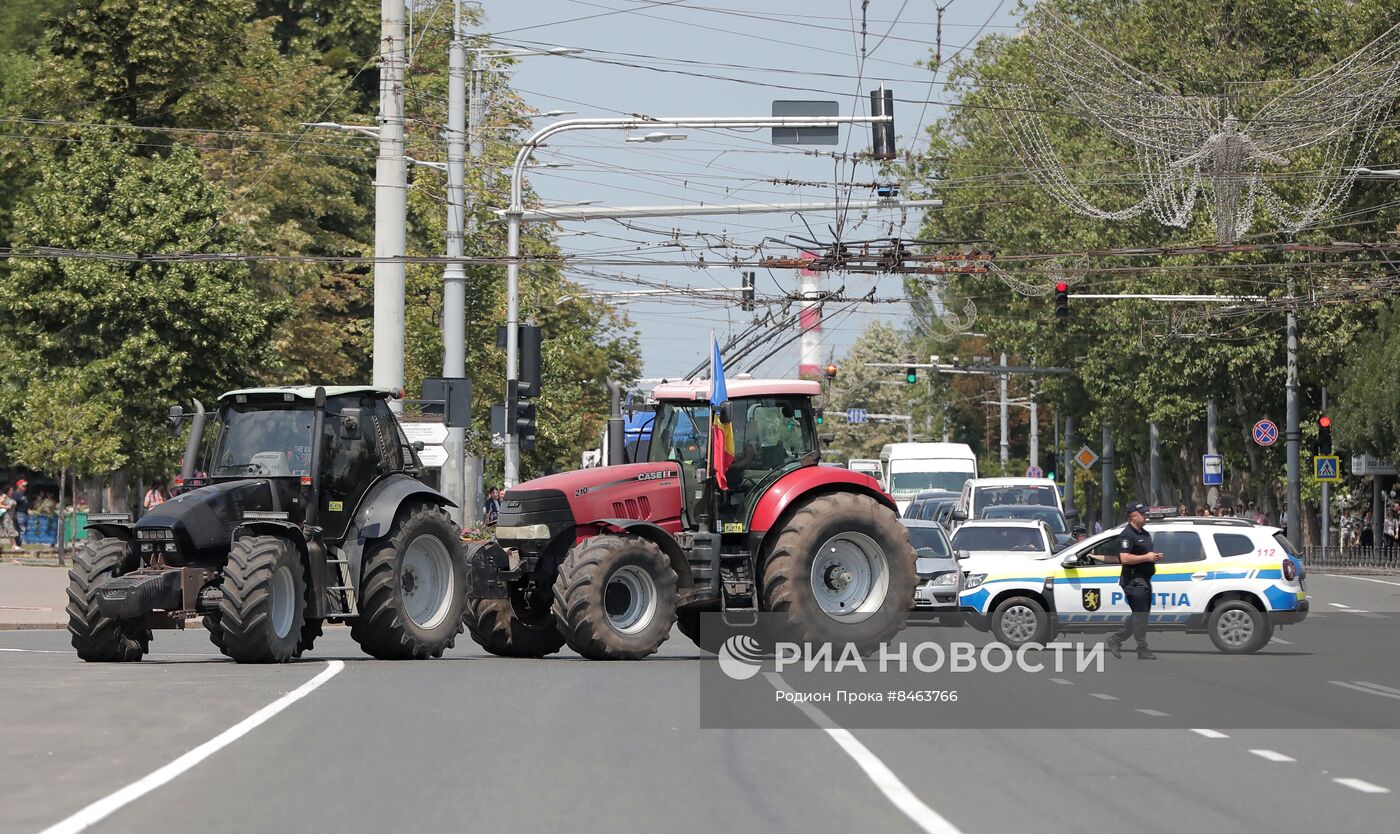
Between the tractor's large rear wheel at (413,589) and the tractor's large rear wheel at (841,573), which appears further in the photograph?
the tractor's large rear wheel at (413,589)

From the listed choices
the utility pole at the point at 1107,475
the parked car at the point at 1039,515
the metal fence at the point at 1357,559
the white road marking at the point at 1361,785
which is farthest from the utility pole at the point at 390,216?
the utility pole at the point at 1107,475

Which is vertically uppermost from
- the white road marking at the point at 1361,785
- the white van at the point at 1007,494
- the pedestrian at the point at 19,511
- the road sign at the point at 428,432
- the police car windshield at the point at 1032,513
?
the road sign at the point at 428,432

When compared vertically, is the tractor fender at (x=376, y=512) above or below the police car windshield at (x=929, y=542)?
above

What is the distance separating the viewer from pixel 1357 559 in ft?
189

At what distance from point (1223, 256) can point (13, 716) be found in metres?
43.8

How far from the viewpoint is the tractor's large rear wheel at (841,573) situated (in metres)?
20.1

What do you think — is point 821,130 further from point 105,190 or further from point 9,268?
point 9,268

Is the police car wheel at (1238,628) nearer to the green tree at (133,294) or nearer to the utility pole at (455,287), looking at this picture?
the utility pole at (455,287)

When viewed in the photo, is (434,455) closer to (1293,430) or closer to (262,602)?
(262,602)

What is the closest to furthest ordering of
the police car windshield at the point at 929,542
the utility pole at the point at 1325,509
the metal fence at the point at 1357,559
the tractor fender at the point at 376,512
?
the tractor fender at the point at 376,512, the police car windshield at the point at 929,542, the metal fence at the point at 1357,559, the utility pole at the point at 1325,509

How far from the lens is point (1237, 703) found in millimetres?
17297

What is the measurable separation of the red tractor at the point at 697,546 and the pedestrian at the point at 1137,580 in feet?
13.4

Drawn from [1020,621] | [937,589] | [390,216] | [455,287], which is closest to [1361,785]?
[1020,621]

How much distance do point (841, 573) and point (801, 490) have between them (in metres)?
0.95
